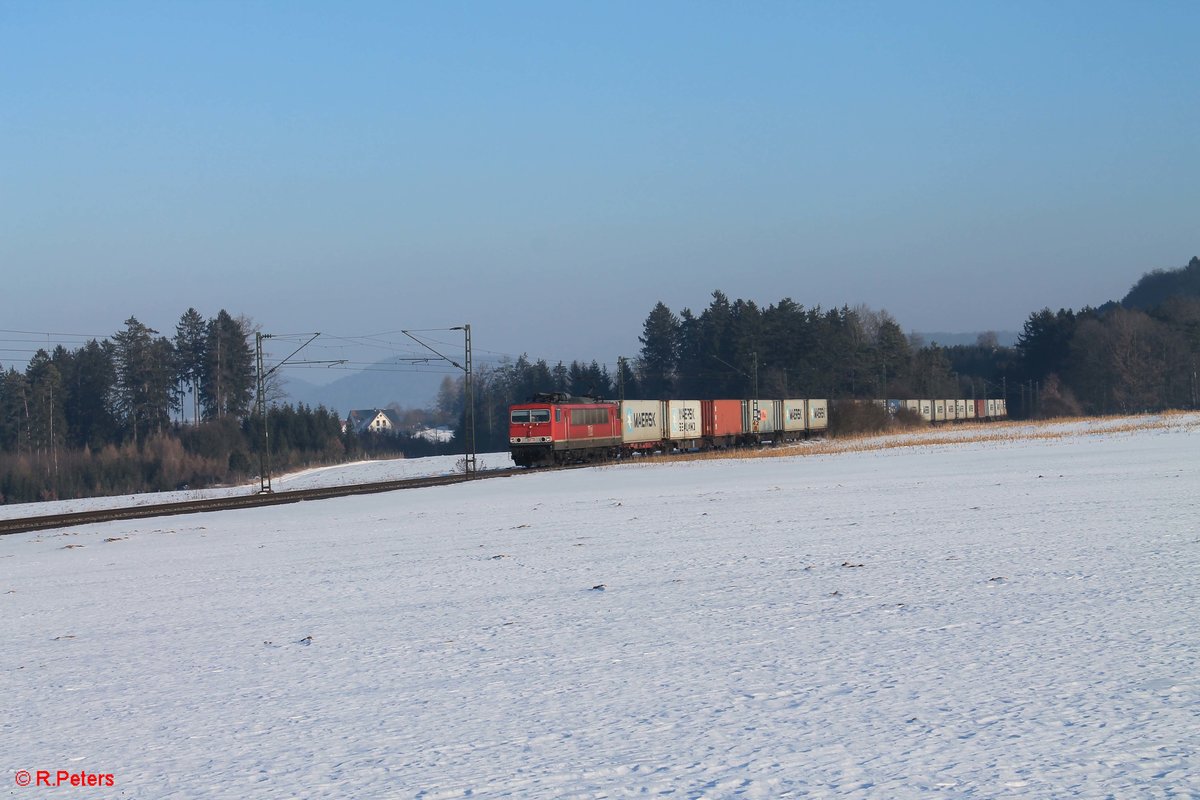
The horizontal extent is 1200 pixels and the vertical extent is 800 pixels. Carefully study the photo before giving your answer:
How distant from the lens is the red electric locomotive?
5209 centimetres

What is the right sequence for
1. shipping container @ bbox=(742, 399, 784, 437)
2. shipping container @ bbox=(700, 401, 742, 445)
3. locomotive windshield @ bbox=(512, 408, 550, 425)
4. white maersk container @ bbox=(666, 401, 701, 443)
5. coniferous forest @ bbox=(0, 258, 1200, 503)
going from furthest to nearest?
Result: 1. coniferous forest @ bbox=(0, 258, 1200, 503)
2. shipping container @ bbox=(742, 399, 784, 437)
3. shipping container @ bbox=(700, 401, 742, 445)
4. white maersk container @ bbox=(666, 401, 701, 443)
5. locomotive windshield @ bbox=(512, 408, 550, 425)

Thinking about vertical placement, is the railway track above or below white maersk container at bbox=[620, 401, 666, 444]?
below

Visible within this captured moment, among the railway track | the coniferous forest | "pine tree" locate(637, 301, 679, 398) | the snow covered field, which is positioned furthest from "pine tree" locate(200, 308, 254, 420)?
the snow covered field

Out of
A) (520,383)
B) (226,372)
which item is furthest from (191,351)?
(520,383)

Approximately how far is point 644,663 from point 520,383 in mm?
149325

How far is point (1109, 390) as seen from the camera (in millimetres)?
126000

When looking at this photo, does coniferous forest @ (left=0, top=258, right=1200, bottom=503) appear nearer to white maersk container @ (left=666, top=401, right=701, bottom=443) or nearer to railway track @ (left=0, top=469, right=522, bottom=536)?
white maersk container @ (left=666, top=401, right=701, bottom=443)

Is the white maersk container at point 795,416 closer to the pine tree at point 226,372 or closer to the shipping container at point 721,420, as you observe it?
the shipping container at point 721,420

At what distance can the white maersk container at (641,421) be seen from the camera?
58.5 metres

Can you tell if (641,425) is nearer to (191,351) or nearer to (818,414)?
(818,414)

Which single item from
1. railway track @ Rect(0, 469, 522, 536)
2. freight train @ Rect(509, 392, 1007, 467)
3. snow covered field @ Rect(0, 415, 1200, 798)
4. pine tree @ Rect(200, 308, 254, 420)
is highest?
pine tree @ Rect(200, 308, 254, 420)

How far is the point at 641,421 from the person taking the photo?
6019cm

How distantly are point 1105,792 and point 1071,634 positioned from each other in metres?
3.32

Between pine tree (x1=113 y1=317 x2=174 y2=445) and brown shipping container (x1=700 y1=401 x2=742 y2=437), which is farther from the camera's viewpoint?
pine tree (x1=113 y1=317 x2=174 y2=445)
